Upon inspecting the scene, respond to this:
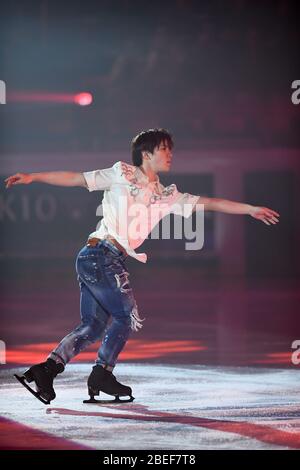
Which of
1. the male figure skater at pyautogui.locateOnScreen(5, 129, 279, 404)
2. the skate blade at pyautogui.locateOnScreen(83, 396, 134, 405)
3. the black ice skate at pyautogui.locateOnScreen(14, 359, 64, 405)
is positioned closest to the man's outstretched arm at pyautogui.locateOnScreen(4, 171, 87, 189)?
the male figure skater at pyautogui.locateOnScreen(5, 129, 279, 404)

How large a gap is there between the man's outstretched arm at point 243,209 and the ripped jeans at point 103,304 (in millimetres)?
532

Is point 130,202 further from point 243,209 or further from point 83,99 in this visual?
point 83,99

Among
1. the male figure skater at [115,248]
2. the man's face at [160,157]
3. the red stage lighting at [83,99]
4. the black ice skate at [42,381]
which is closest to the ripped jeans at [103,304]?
the male figure skater at [115,248]

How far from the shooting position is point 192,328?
31.0 ft

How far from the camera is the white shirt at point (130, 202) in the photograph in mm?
5320

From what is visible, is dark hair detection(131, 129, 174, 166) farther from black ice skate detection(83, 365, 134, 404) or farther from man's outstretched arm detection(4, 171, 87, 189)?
black ice skate detection(83, 365, 134, 404)

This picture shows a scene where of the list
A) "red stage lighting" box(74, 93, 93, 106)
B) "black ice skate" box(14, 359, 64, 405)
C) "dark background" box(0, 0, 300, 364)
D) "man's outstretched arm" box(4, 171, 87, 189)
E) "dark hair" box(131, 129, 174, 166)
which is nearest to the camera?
"man's outstretched arm" box(4, 171, 87, 189)

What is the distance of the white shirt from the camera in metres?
5.32

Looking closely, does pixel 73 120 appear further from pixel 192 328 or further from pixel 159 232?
pixel 192 328

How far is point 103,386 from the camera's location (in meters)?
5.39

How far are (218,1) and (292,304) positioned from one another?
5.12 m

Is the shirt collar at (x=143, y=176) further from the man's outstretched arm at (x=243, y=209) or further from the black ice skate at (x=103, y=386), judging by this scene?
the black ice skate at (x=103, y=386)

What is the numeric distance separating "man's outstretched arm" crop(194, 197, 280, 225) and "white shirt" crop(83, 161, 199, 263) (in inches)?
3.8

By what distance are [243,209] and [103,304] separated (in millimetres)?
878
